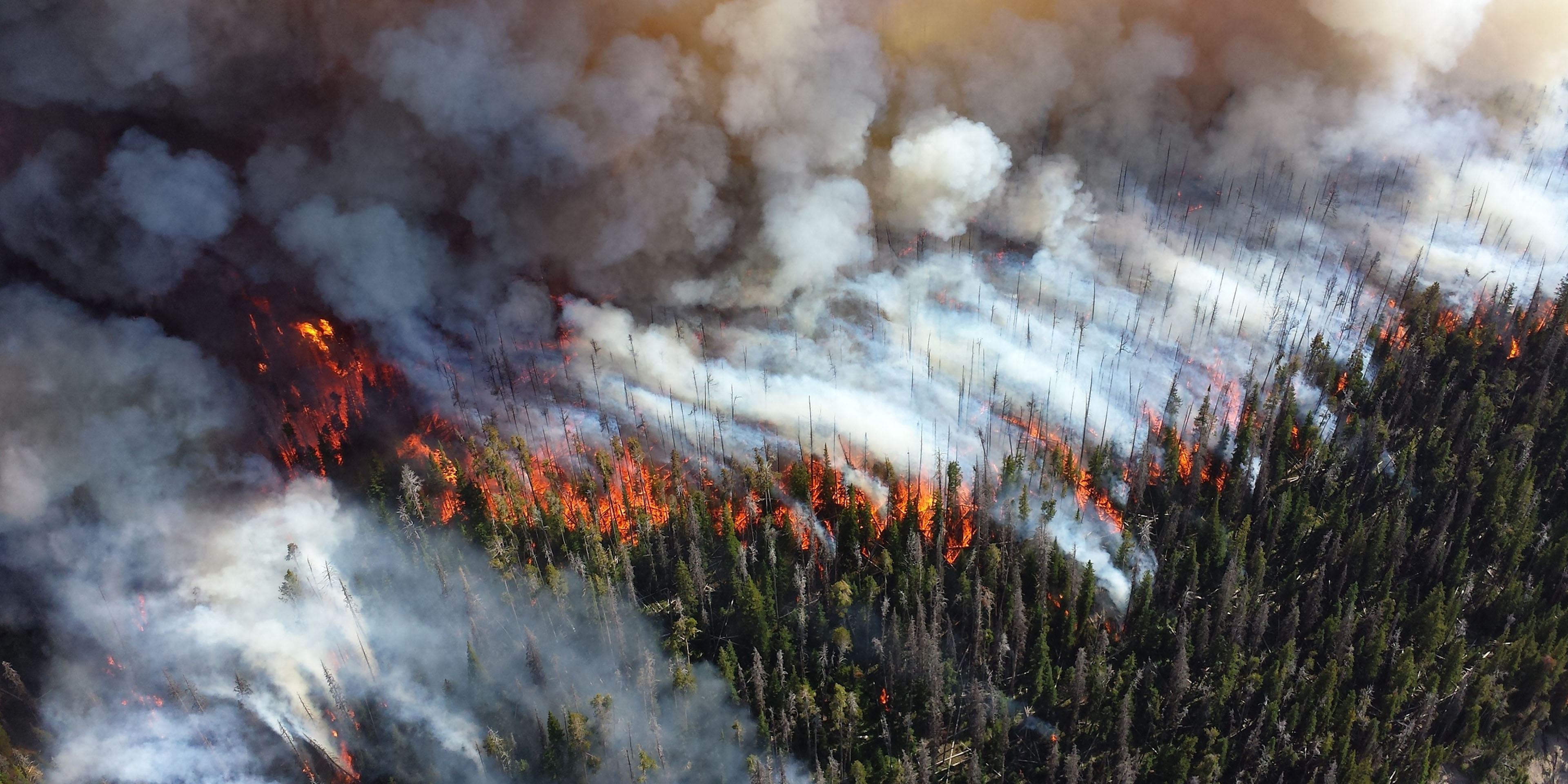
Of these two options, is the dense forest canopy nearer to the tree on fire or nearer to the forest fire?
the tree on fire

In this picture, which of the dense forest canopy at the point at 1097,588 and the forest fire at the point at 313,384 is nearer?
the dense forest canopy at the point at 1097,588

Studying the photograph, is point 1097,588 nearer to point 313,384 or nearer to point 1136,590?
point 1136,590

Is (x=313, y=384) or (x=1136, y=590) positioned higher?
(x=1136, y=590)

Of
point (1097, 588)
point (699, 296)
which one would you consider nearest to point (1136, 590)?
point (1097, 588)

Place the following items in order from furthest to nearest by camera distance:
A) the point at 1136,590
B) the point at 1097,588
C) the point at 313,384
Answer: the point at 313,384
the point at 1097,588
the point at 1136,590

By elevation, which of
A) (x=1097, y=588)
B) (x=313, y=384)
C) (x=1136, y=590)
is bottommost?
(x=313, y=384)

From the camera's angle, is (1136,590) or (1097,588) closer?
(1136,590)

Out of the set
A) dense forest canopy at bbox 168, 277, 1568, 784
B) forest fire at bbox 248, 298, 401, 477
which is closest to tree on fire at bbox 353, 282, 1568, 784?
dense forest canopy at bbox 168, 277, 1568, 784

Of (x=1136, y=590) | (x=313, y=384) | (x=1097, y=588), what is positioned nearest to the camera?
(x=1136, y=590)

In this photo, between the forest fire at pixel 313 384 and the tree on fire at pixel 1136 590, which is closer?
the tree on fire at pixel 1136 590

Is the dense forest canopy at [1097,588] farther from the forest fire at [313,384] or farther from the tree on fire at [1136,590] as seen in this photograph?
the forest fire at [313,384]

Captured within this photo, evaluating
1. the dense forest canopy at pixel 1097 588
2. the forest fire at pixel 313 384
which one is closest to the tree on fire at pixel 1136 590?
the dense forest canopy at pixel 1097 588
